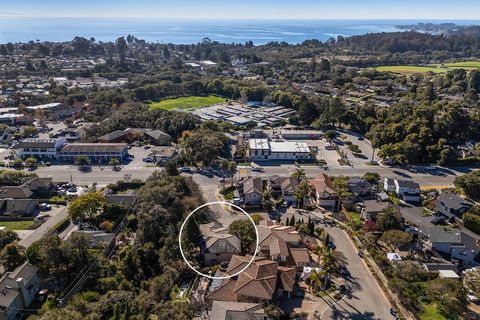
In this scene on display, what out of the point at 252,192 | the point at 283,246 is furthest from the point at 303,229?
the point at 252,192

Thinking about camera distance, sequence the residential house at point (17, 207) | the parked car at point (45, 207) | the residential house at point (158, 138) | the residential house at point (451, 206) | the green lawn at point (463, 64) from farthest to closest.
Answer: the green lawn at point (463, 64) < the residential house at point (158, 138) < the parked car at point (45, 207) < the residential house at point (17, 207) < the residential house at point (451, 206)

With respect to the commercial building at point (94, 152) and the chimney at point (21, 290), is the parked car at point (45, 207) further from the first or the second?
the chimney at point (21, 290)

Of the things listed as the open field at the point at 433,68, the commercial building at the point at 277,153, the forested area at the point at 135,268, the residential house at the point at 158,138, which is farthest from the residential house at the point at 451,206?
the open field at the point at 433,68

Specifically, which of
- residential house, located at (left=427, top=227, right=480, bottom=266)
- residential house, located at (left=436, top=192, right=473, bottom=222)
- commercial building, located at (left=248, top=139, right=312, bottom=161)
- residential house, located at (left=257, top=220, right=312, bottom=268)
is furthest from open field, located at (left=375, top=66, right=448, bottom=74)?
residential house, located at (left=257, top=220, right=312, bottom=268)

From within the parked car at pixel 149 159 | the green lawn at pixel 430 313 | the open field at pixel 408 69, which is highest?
the open field at pixel 408 69

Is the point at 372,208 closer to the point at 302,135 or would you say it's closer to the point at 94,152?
the point at 302,135

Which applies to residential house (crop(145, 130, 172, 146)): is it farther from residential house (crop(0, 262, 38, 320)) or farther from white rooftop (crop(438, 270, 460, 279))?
white rooftop (crop(438, 270, 460, 279))

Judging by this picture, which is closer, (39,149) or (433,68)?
(39,149)
